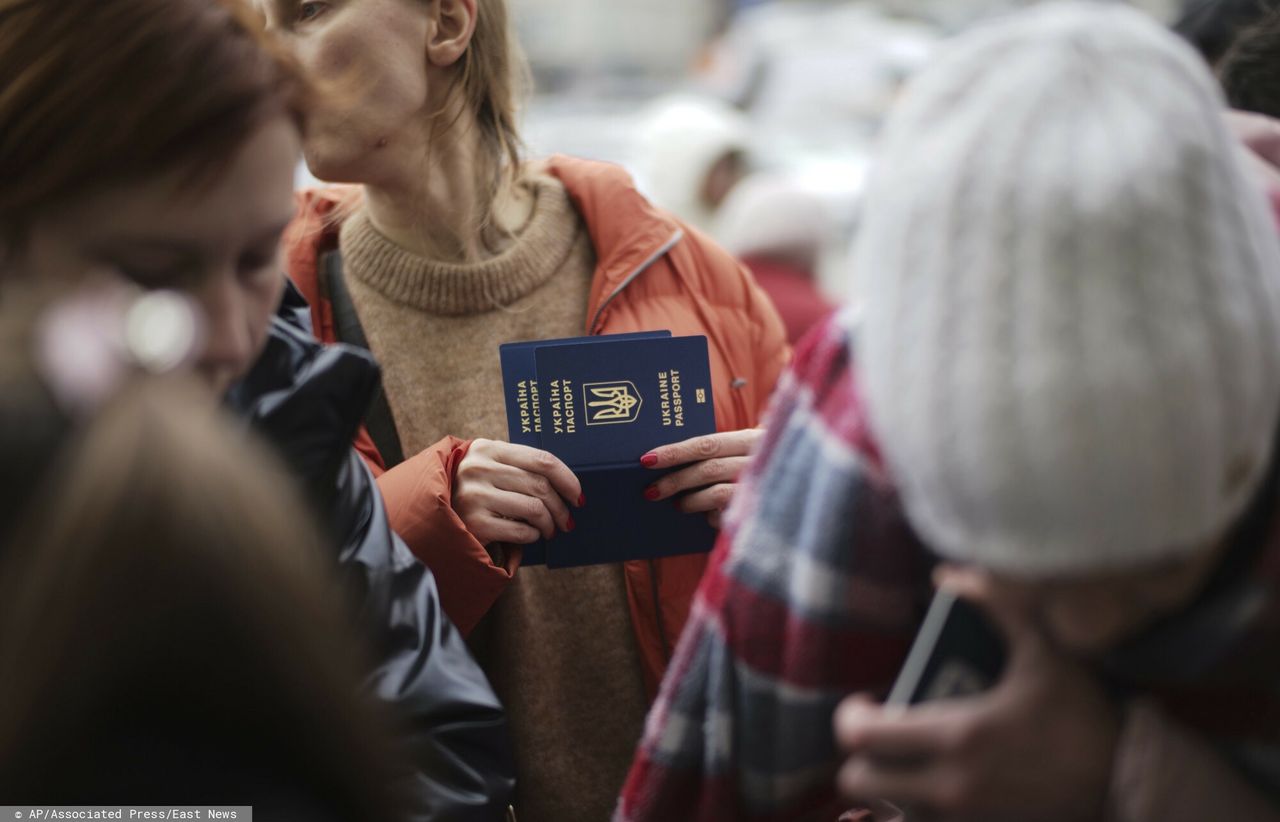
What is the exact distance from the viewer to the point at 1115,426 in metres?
0.74

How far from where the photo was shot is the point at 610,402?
1.65 meters

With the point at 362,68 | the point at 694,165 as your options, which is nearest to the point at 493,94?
the point at 362,68

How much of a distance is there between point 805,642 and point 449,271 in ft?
3.55

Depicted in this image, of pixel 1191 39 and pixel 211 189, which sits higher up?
pixel 211 189

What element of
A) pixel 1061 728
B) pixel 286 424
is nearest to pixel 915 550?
pixel 1061 728

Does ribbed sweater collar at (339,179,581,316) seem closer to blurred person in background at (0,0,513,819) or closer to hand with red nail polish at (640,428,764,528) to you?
hand with red nail polish at (640,428,764,528)

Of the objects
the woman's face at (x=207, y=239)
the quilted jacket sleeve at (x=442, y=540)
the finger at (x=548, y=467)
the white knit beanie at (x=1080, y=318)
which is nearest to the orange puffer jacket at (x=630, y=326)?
the quilted jacket sleeve at (x=442, y=540)

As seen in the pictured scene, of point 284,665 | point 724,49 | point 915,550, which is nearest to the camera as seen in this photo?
point 284,665

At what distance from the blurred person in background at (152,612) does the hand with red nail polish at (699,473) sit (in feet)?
2.56

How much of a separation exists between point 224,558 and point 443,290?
111 cm

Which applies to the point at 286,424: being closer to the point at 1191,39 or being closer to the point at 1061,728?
the point at 1061,728

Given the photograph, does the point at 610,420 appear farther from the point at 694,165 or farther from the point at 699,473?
the point at 694,165

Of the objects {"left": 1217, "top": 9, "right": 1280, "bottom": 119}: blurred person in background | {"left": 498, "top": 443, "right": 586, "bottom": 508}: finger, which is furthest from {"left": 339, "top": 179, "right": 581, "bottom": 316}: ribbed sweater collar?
{"left": 1217, "top": 9, "right": 1280, "bottom": 119}: blurred person in background

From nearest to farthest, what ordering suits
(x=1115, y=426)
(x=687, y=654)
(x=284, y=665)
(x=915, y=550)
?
(x=1115, y=426), (x=284, y=665), (x=915, y=550), (x=687, y=654)
